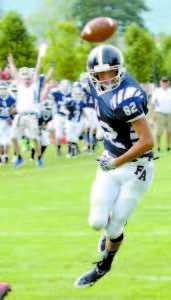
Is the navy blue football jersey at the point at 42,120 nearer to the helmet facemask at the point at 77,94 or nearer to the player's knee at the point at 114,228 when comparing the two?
the helmet facemask at the point at 77,94

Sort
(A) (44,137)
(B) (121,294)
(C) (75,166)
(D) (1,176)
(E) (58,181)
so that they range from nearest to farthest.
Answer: (B) (121,294), (E) (58,181), (D) (1,176), (C) (75,166), (A) (44,137)

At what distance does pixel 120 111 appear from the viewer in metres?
3.99

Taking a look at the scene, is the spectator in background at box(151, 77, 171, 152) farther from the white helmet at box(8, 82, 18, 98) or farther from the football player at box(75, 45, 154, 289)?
the football player at box(75, 45, 154, 289)

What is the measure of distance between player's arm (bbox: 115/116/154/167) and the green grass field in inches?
39.0

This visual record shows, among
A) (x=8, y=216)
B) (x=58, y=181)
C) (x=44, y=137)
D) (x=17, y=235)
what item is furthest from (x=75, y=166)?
(x=17, y=235)

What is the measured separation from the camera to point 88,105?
13.9 m

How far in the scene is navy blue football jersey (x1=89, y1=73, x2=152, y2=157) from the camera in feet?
13.0

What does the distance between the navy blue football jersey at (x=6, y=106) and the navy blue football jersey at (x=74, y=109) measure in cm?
170

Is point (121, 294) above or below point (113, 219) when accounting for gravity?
below

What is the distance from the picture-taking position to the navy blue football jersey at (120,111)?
396 cm

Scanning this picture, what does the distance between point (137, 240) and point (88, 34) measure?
5.47 m

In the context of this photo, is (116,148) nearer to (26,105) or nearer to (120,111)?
(120,111)

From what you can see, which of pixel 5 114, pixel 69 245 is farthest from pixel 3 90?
pixel 69 245

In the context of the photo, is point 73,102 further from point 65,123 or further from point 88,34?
point 88,34
